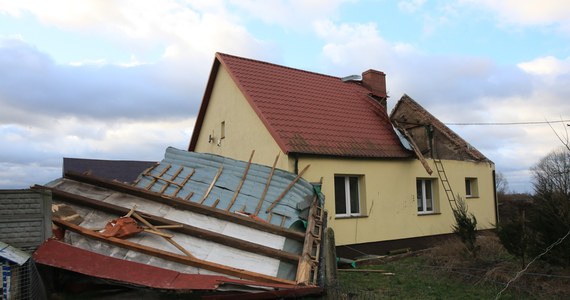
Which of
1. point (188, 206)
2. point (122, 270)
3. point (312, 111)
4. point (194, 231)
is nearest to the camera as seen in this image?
point (122, 270)

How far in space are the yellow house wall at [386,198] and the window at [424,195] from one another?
221 millimetres

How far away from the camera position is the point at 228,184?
9562 mm

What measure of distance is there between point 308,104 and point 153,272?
861 centimetres

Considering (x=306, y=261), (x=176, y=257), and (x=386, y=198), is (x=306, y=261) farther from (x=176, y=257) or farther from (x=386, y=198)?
(x=386, y=198)

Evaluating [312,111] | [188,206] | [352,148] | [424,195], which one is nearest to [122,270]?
[188,206]

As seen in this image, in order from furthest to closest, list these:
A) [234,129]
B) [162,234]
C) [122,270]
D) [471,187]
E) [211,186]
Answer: [471,187]
[234,129]
[211,186]
[162,234]
[122,270]

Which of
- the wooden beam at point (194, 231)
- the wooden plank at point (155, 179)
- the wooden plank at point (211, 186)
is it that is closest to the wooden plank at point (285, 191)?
the wooden plank at point (211, 186)

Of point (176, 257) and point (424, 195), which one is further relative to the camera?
point (424, 195)

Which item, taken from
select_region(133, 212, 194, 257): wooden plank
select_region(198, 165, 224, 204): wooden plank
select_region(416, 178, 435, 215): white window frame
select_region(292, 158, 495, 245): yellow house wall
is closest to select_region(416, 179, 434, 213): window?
select_region(416, 178, 435, 215): white window frame

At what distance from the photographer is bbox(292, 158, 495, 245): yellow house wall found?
1095 centimetres

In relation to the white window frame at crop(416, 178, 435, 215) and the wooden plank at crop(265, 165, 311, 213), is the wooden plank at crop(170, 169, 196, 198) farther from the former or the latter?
the white window frame at crop(416, 178, 435, 215)

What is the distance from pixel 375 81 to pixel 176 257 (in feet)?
41.5

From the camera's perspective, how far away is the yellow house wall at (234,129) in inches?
450

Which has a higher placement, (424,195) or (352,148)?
(352,148)
